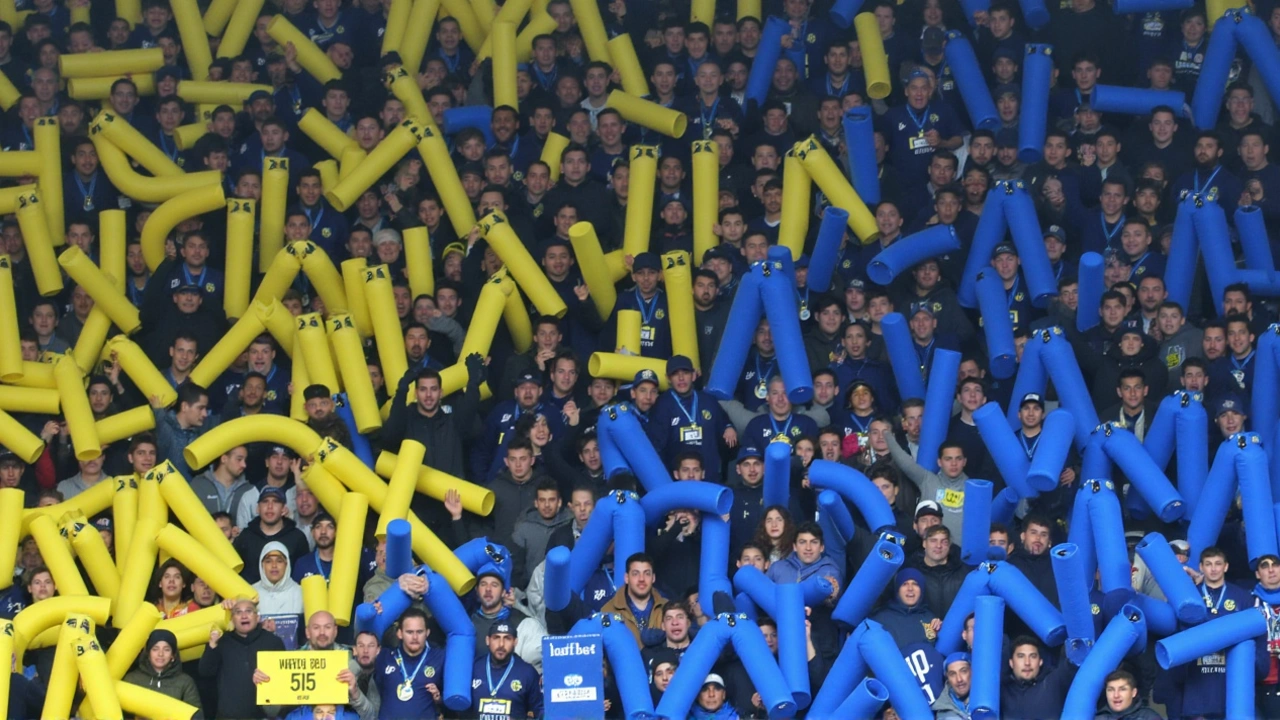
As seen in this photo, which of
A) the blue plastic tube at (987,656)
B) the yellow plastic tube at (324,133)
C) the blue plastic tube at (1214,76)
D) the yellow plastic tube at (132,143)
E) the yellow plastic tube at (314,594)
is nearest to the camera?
the blue plastic tube at (987,656)

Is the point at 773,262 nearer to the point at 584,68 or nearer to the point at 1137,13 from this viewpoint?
the point at 584,68

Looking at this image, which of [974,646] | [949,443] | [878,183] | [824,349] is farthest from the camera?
[878,183]

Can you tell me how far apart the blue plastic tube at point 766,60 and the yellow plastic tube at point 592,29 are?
3.91ft

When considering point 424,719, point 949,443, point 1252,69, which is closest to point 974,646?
point 949,443

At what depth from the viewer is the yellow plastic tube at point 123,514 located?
544 inches

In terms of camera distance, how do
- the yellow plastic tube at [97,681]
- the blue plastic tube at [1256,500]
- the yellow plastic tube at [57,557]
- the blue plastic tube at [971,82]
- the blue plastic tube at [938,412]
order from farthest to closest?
the blue plastic tube at [971,82] → the blue plastic tube at [938,412] → the yellow plastic tube at [57,557] → the blue plastic tube at [1256,500] → the yellow plastic tube at [97,681]

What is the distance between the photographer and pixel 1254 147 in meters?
15.5

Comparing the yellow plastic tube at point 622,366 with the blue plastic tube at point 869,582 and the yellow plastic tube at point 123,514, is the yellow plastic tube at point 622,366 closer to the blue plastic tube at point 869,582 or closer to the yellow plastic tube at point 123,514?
the blue plastic tube at point 869,582

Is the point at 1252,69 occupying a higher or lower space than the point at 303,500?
higher

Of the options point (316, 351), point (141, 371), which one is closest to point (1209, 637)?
point (316, 351)

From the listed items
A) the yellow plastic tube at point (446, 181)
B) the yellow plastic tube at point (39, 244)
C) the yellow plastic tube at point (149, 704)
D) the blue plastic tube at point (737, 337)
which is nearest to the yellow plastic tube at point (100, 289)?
the yellow plastic tube at point (39, 244)

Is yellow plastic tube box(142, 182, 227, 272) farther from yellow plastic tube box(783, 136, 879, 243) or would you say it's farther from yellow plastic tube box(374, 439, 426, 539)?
yellow plastic tube box(783, 136, 879, 243)

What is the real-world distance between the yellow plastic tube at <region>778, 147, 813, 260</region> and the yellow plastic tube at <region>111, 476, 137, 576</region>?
15.4 feet

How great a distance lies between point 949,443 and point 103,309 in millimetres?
5922
